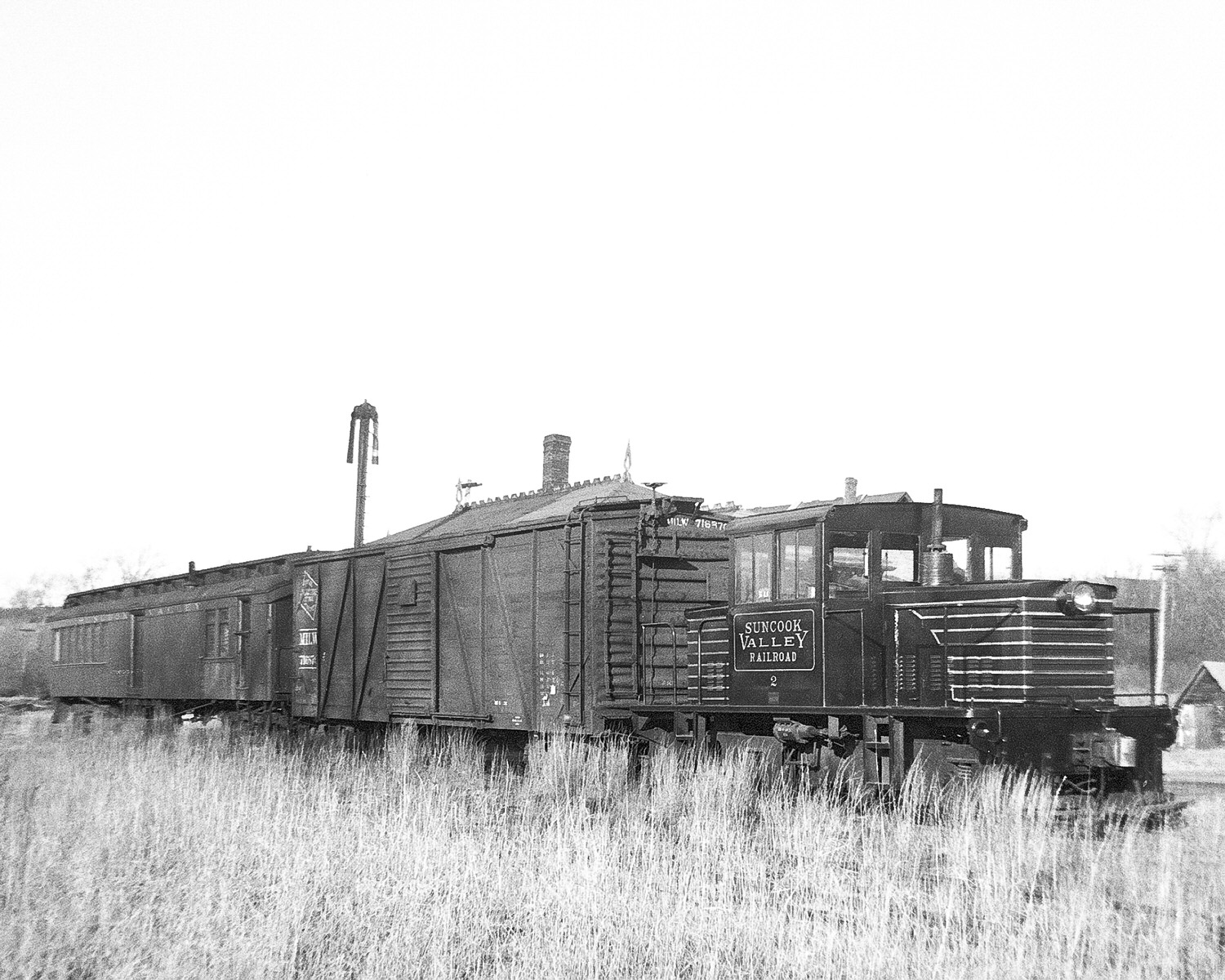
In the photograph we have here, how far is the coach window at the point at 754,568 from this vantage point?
12578 mm

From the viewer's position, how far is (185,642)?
2583 centimetres

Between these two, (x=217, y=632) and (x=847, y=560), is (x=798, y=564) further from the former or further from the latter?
(x=217, y=632)

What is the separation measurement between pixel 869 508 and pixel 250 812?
676 centimetres

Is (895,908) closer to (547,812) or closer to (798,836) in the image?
(798,836)

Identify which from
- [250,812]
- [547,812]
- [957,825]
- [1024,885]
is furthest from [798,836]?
[250,812]

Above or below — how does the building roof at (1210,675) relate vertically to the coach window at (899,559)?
below

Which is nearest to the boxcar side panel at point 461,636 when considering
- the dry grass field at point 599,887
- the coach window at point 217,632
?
the dry grass field at point 599,887

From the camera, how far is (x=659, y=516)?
1484cm

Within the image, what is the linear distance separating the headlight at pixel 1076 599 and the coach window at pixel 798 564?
2.37m

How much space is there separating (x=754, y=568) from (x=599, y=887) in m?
5.48

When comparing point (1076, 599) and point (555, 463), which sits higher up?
point (555, 463)

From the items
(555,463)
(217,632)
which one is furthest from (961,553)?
(555,463)

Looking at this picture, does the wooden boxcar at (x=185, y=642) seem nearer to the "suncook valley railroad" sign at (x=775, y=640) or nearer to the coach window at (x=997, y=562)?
the "suncook valley railroad" sign at (x=775, y=640)

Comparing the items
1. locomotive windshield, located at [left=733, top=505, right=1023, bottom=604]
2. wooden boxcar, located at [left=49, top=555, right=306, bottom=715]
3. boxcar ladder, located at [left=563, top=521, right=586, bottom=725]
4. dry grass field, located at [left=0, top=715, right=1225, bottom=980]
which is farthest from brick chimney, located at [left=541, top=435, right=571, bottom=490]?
locomotive windshield, located at [left=733, top=505, right=1023, bottom=604]
